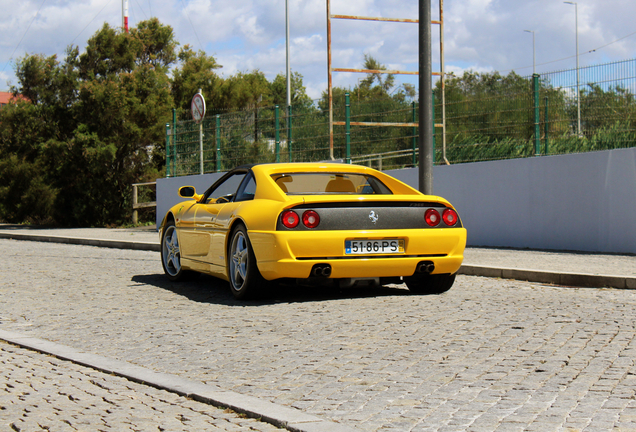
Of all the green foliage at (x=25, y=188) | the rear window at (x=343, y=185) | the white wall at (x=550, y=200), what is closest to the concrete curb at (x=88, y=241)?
the white wall at (x=550, y=200)

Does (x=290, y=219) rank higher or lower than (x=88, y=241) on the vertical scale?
higher

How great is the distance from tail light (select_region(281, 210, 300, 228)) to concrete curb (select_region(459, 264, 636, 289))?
3769 mm

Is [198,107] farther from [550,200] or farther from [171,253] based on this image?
[171,253]

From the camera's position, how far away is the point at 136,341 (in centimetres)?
591

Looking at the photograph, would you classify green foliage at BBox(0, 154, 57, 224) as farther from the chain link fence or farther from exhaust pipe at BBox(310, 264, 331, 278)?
exhaust pipe at BBox(310, 264, 331, 278)

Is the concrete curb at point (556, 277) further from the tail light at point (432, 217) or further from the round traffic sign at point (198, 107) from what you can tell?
the round traffic sign at point (198, 107)

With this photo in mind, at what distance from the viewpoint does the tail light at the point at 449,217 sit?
7695mm

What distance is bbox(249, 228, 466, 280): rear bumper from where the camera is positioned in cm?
707

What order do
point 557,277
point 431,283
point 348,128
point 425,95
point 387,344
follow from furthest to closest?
point 348,128 → point 425,95 → point 557,277 → point 431,283 → point 387,344

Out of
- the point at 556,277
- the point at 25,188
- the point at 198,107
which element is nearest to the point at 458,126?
the point at 556,277

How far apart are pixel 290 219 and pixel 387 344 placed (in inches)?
77.7

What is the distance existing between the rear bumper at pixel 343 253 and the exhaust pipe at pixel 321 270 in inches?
1.3

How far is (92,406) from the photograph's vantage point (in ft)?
13.4

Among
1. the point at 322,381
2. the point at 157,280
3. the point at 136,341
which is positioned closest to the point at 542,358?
the point at 322,381
